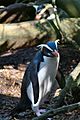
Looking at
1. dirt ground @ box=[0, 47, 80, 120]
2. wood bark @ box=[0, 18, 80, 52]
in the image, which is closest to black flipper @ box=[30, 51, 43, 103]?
dirt ground @ box=[0, 47, 80, 120]

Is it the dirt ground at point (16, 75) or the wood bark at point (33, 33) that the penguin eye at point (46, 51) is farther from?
the dirt ground at point (16, 75)

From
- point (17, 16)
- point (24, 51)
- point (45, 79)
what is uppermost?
point (17, 16)

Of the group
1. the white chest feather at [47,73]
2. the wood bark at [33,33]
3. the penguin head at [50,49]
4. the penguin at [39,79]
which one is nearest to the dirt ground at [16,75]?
the penguin at [39,79]

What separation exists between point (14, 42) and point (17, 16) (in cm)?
160

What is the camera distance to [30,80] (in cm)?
344

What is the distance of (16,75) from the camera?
4871 mm

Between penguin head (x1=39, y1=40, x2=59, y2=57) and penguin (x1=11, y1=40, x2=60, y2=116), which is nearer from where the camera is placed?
penguin head (x1=39, y1=40, x2=59, y2=57)

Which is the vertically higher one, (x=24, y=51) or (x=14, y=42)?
(x=14, y=42)

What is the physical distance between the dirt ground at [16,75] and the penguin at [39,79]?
135mm

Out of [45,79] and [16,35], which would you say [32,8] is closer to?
[45,79]

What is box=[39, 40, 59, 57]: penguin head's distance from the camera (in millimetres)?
3168

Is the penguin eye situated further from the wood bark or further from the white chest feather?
the wood bark

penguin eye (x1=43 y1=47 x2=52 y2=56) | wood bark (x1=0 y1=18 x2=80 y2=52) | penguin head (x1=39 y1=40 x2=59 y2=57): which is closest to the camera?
wood bark (x1=0 y1=18 x2=80 y2=52)

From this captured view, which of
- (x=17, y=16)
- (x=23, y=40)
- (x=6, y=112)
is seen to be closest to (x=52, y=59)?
(x=23, y=40)
